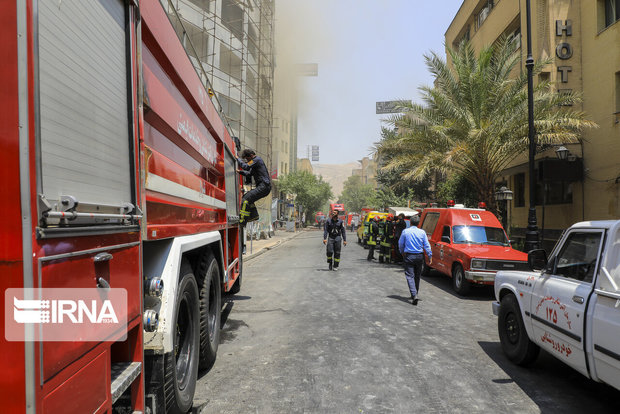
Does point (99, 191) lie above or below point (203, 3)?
below

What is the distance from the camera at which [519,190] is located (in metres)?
19.0

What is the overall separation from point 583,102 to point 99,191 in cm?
1766

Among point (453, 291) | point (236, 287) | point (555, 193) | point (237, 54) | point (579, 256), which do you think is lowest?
point (453, 291)

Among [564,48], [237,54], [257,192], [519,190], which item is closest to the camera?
[257,192]

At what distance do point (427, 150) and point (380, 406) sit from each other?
1302cm

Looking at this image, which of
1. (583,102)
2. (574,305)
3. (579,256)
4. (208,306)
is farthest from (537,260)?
(583,102)

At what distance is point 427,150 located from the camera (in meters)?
15.2

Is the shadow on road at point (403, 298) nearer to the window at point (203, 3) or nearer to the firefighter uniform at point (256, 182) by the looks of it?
the firefighter uniform at point (256, 182)

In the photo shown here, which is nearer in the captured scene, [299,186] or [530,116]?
[530,116]

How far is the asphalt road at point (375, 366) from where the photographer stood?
139 inches

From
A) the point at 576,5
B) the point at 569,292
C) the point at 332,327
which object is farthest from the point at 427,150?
the point at 569,292

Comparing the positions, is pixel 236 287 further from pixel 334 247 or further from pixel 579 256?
pixel 579 256

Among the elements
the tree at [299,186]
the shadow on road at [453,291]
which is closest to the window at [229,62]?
the tree at [299,186]

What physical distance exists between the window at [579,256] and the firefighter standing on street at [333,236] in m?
8.04
